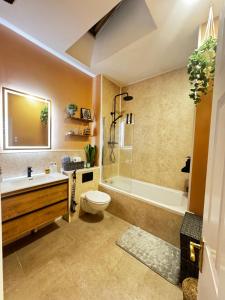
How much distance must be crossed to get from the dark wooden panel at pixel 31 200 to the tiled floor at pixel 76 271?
1.76 feet

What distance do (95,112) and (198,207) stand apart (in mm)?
2364

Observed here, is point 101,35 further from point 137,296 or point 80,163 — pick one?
point 137,296

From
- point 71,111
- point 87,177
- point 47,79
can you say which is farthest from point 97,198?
point 47,79

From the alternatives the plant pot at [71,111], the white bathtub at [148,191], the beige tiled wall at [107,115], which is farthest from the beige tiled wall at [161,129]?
the plant pot at [71,111]

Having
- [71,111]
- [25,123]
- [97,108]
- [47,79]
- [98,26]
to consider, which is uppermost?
[98,26]

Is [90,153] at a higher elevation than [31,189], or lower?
higher

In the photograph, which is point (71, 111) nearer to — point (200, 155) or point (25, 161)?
point (25, 161)

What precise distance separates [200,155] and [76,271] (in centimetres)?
183

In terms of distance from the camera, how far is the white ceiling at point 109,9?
1380 millimetres

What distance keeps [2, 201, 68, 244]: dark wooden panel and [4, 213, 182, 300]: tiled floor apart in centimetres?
32

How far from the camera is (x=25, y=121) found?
1.95 meters

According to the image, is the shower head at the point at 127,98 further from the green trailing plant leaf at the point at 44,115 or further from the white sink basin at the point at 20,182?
the white sink basin at the point at 20,182

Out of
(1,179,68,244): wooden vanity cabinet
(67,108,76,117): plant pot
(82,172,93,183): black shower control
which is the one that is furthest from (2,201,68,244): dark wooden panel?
(67,108,76,117): plant pot

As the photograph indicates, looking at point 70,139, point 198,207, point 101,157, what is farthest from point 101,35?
point 198,207
